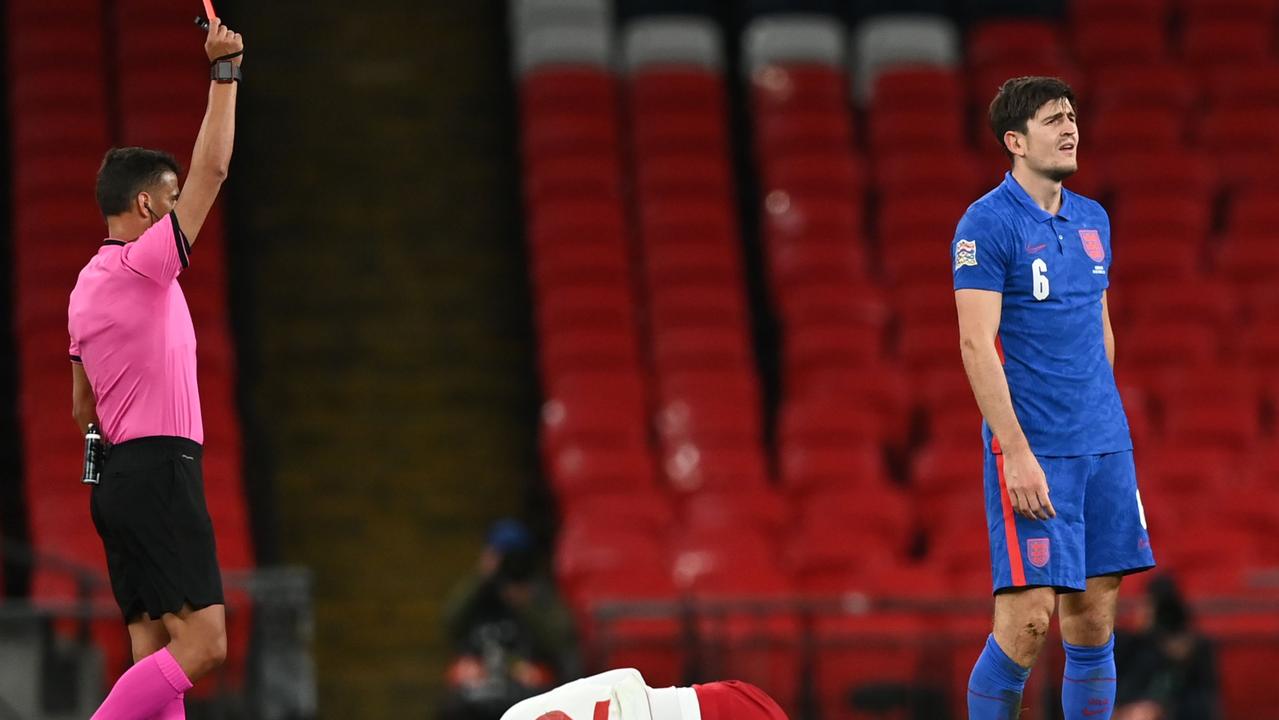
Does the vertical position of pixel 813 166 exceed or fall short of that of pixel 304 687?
it exceeds it

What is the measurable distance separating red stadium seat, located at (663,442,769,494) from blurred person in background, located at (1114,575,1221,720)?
272cm

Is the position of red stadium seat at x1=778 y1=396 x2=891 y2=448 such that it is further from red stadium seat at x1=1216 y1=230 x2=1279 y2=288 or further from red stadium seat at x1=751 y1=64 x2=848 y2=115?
red stadium seat at x1=751 y1=64 x2=848 y2=115

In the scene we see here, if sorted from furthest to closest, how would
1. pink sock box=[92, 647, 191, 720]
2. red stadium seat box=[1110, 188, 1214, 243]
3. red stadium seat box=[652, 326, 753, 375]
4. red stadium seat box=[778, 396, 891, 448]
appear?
1. red stadium seat box=[1110, 188, 1214, 243]
2. red stadium seat box=[652, 326, 753, 375]
3. red stadium seat box=[778, 396, 891, 448]
4. pink sock box=[92, 647, 191, 720]

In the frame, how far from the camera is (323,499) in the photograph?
12.6m

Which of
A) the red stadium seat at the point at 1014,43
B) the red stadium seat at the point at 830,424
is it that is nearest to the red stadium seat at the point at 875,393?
the red stadium seat at the point at 830,424

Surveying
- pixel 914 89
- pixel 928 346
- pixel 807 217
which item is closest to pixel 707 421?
pixel 928 346

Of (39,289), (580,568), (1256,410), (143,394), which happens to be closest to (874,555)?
(580,568)

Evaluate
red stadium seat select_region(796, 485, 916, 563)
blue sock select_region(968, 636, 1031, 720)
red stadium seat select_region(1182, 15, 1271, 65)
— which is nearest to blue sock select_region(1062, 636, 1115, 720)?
blue sock select_region(968, 636, 1031, 720)

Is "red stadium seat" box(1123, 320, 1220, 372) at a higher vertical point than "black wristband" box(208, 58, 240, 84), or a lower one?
lower

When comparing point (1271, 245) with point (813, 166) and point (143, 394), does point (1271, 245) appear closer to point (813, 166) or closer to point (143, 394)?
point (813, 166)

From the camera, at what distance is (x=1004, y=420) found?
5.27 metres

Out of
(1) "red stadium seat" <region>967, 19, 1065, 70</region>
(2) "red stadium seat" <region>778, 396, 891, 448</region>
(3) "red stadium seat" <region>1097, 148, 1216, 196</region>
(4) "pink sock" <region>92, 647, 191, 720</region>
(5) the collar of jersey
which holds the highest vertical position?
(1) "red stadium seat" <region>967, 19, 1065, 70</region>

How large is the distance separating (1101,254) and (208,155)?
7.84ft

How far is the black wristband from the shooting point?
534cm
